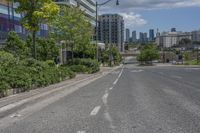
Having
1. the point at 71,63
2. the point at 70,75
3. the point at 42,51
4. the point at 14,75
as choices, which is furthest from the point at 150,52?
the point at 14,75

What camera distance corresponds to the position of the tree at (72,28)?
47.1 metres

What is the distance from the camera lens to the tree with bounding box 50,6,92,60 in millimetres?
47094

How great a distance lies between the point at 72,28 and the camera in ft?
156

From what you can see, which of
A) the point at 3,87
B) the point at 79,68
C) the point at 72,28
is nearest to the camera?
the point at 3,87

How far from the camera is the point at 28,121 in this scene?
12.4m

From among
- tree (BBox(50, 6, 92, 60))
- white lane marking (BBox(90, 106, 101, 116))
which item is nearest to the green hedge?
white lane marking (BBox(90, 106, 101, 116))

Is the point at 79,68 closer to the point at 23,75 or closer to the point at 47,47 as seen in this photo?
the point at 47,47

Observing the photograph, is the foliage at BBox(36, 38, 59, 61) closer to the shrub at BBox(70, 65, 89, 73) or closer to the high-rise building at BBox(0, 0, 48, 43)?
the high-rise building at BBox(0, 0, 48, 43)

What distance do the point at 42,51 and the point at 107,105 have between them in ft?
162

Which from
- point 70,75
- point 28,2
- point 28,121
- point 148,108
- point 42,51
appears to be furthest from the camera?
point 42,51

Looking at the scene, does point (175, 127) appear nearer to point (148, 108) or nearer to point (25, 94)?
point (148, 108)

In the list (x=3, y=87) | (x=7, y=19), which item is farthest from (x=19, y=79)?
(x=7, y=19)

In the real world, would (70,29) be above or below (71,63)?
above

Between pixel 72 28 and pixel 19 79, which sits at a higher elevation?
pixel 72 28
